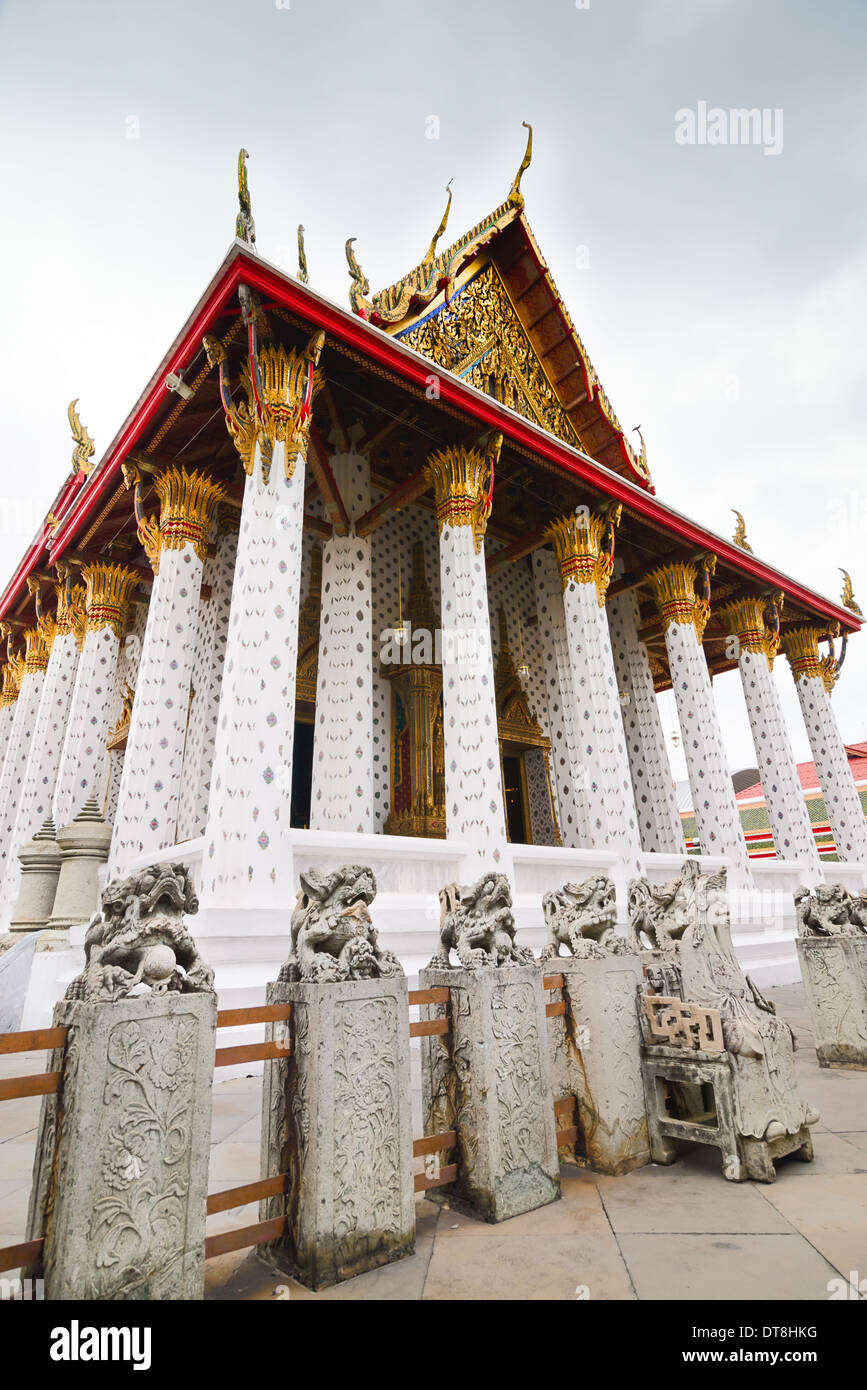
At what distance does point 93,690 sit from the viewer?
9.01 metres

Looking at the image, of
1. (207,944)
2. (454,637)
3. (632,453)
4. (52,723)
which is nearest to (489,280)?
(632,453)

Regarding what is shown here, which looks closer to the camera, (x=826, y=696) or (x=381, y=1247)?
(x=381, y=1247)

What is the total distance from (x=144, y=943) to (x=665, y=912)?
2540mm

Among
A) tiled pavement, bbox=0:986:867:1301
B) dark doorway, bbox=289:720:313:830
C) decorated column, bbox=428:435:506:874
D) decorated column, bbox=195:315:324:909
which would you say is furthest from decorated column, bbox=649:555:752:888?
tiled pavement, bbox=0:986:867:1301

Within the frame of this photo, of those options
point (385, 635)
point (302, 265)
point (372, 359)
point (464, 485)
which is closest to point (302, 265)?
point (302, 265)

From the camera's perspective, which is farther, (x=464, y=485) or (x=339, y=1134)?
(x=464, y=485)

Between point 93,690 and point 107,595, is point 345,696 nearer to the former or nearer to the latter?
point 93,690

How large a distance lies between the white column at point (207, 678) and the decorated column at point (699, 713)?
617 cm

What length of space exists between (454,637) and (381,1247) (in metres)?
5.64

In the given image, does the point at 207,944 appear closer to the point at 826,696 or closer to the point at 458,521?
the point at 458,521

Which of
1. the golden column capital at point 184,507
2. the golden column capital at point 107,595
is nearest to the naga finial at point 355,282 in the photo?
the golden column capital at point 184,507

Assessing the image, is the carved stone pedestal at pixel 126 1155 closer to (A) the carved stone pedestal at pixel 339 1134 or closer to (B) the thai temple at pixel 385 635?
(A) the carved stone pedestal at pixel 339 1134

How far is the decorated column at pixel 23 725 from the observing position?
10938 mm
